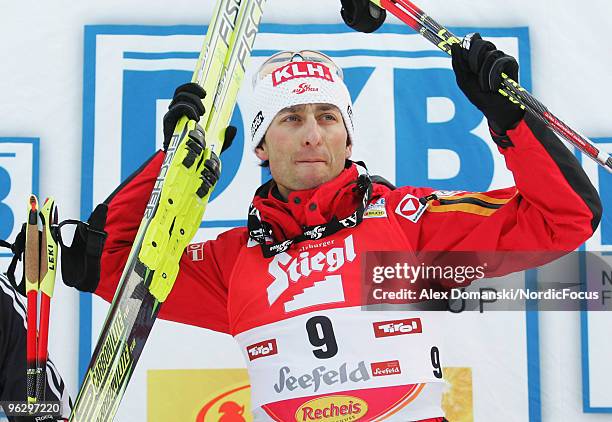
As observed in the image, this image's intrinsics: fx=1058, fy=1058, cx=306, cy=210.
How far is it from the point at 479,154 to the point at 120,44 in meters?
0.88

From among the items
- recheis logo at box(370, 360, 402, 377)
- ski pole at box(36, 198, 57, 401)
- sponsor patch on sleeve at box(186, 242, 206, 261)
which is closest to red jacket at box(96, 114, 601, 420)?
recheis logo at box(370, 360, 402, 377)

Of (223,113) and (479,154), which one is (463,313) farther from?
(223,113)

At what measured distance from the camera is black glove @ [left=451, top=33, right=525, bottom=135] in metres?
1.81

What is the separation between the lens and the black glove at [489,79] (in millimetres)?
1809

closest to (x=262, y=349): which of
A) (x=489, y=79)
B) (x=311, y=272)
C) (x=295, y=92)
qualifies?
(x=311, y=272)

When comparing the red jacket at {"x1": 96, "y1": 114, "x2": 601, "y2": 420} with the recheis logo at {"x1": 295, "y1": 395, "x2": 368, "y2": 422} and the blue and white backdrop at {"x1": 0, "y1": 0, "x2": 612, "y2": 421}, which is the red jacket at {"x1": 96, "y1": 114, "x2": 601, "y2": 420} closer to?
the recheis logo at {"x1": 295, "y1": 395, "x2": 368, "y2": 422}

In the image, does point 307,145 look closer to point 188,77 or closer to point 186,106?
point 186,106

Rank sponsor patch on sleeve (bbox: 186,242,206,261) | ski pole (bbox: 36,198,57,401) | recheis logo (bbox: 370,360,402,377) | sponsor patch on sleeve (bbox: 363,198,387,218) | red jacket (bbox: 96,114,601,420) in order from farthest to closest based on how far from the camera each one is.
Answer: sponsor patch on sleeve (bbox: 186,242,206,261), sponsor patch on sleeve (bbox: 363,198,387,218), recheis logo (bbox: 370,360,402,377), red jacket (bbox: 96,114,601,420), ski pole (bbox: 36,198,57,401)

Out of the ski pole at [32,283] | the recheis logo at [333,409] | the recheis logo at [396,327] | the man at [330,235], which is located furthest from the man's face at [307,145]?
the ski pole at [32,283]

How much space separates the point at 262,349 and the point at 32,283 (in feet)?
1.56

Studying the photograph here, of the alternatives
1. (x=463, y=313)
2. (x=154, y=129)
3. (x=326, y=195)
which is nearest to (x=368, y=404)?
(x=326, y=195)

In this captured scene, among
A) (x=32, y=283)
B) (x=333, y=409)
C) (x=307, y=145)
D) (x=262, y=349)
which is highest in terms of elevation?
(x=307, y=145)

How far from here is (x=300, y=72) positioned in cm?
210

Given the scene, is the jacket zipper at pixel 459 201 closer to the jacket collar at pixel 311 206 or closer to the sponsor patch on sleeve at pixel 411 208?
the sponsor patch on sleeve at pixel 411 208
